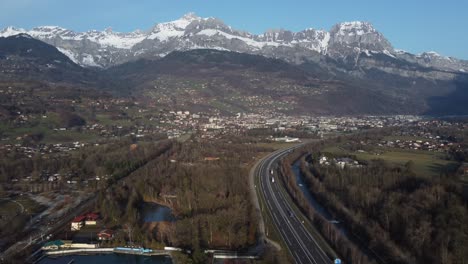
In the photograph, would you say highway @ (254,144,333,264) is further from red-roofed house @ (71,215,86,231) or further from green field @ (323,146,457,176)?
red-roofed house @ (71,215,86,231)

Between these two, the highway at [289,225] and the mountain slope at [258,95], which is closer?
the highway at [289,225]

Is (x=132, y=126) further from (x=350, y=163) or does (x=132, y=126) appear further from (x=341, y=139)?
(x=350, y=163)

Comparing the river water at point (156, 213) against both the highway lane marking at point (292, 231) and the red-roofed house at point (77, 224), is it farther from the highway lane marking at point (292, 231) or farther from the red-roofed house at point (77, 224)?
the highway lane marking at point (292, 231)

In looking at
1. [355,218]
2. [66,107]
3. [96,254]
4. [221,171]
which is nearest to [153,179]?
[221,171]

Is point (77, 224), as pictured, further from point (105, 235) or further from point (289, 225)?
point (289, 225)

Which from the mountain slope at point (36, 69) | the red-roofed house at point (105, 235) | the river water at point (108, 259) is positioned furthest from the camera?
the mountain slope at point (36, 69)

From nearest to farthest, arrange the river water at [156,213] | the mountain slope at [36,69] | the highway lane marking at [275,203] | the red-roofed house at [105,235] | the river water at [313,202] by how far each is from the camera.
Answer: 1. the highway lane marking at [275,203]
2. the red-roofed house at [105,235]
3. the river water at [313,202]
4. the river water at [156,213]
5. the mountain slope at [36,69]

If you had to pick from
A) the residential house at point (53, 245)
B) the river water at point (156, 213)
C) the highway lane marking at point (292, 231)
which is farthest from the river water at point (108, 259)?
the highway lane marking at point (292, 231)
